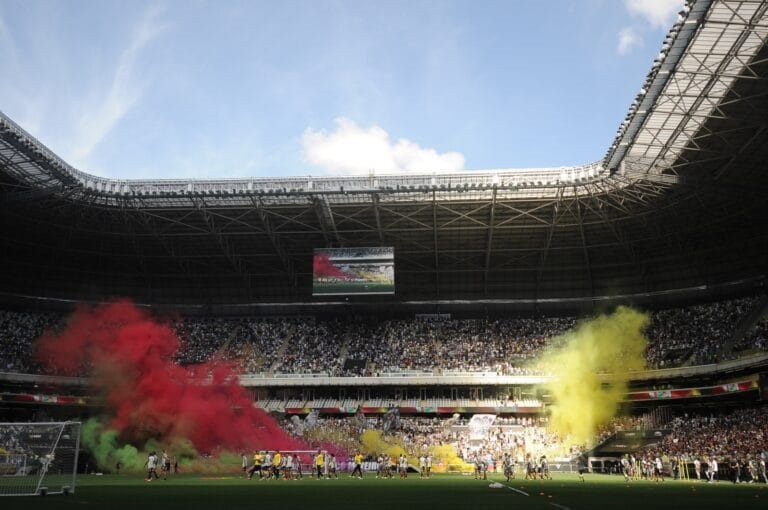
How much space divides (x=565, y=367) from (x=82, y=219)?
41.7 m

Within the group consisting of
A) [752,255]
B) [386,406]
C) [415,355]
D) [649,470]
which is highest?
[752,255]

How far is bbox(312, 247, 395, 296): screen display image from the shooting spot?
5262 centimetres

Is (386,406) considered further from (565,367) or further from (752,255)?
(752,255)

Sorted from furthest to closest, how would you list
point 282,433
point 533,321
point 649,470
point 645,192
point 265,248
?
point 533,321 < point 265,248 < point 282,433 < point 645,192 < point 649,470

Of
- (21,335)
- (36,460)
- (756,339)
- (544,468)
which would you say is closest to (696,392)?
(756,339)

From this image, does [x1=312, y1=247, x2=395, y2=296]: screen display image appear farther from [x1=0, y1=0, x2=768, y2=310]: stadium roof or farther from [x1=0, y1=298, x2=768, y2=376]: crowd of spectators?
[x1=0, y1=298, x2=768, y2=376]: crowd of spectators

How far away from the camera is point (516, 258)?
196ft

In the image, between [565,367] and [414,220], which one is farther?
[565,367]

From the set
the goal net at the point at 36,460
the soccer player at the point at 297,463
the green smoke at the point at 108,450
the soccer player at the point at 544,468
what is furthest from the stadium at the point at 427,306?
the goal net at the point at 36,460

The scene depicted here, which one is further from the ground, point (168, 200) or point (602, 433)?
point (168, 200)

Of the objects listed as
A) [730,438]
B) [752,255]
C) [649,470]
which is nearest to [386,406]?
[649,470]

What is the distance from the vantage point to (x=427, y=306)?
66.7 metres

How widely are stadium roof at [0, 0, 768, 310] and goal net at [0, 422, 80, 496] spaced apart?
20003 millimetres

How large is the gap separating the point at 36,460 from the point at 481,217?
36429 mm
